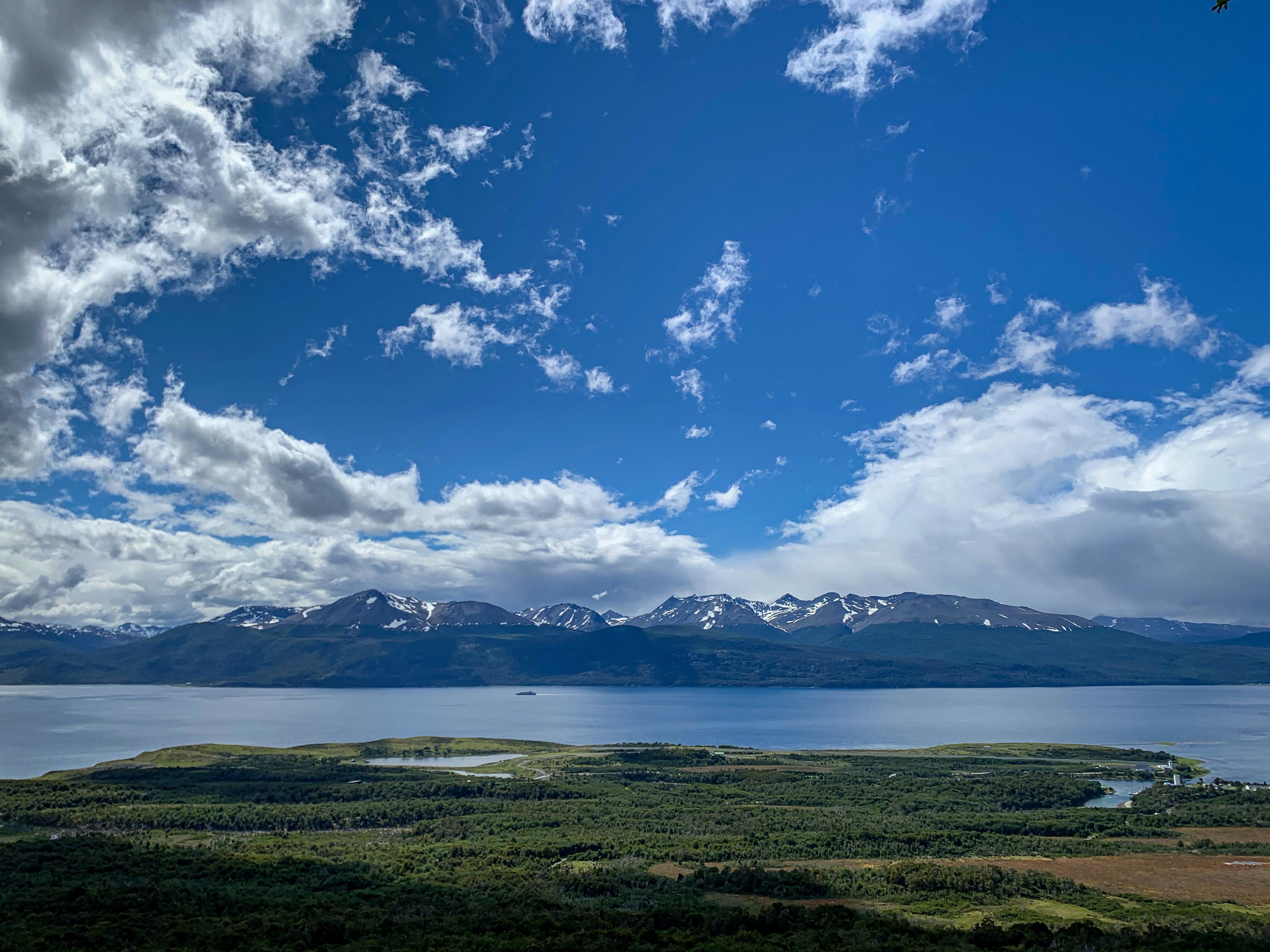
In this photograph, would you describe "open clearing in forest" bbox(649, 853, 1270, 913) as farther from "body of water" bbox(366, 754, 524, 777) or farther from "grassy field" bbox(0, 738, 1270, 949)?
"body of water" bbox(366, 754, 524, 777)

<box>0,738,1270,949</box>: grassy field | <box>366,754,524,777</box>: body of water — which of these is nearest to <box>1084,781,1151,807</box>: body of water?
<box>0,738,1270,949</box>: grassy field

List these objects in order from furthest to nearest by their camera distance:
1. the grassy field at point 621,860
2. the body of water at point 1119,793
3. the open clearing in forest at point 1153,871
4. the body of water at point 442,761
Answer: the body of water at point 442,761 < the body of water at point 1119,793 < the open clearing in forest at point 1153,871 < the grassy field at point 621,860

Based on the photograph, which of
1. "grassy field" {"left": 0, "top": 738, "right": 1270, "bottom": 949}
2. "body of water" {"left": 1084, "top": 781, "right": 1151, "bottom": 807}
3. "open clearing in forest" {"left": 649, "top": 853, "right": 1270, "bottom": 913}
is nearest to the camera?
"grassy field" {"left": 0, "top": 738, "right": 1270, "bottom": 949}

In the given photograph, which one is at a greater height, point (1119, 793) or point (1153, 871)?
point (1153, 871)

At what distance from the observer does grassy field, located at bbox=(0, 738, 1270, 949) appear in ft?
140

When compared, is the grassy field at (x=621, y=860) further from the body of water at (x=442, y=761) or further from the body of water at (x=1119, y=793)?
the body of water at (x=442, y=761)

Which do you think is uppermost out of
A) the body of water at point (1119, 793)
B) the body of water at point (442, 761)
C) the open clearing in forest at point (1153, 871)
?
the open clearing in forest at point (1153, 871)

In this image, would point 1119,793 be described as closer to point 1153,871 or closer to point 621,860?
point 1153,871

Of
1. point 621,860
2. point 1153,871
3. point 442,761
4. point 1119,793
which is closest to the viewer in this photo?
point 1153,871

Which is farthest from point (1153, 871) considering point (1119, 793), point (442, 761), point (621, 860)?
point (442, 761)

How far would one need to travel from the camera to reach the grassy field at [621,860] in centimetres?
4272

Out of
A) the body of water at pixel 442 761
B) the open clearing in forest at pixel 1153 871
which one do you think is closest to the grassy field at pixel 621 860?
the open clearing in forest at pixel 1153 871

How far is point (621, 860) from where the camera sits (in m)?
67.5

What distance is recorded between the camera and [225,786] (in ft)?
354
